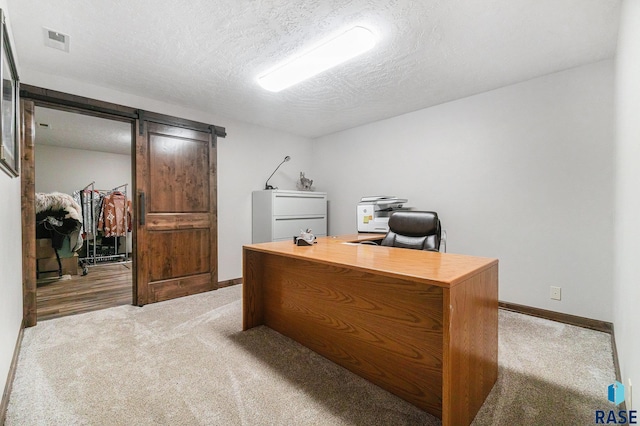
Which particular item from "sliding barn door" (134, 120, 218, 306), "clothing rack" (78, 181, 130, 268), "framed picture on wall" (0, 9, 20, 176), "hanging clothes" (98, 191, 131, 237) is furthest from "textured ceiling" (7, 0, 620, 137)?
"clothing rack" (78, 181, 130, 268)

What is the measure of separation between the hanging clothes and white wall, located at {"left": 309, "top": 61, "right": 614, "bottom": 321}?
5.52m

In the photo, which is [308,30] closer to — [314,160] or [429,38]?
[429,38]

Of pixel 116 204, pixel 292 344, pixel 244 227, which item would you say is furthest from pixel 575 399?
→ pixel 116 204

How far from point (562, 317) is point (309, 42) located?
3.25m

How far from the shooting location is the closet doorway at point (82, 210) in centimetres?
367

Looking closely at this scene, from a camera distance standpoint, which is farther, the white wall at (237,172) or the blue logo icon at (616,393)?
the white wall at (237,172)

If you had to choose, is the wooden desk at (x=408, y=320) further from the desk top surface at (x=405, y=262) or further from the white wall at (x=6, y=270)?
the white wall at (x=6, y=270)

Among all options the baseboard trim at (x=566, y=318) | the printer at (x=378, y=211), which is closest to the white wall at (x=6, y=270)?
the printer at (x=378, y=211)

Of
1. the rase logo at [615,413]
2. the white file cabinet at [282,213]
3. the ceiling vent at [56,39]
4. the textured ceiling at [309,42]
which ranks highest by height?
the ceiling vent at [56,39]

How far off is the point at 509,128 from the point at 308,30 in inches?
89.0

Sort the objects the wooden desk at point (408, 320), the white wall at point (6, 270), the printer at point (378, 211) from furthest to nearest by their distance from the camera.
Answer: the printer at point (378, 211) → the white wall at point (6, 270) → the wooden desk at point (408, 320)

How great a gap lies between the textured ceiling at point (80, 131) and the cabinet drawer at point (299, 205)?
2386 mm

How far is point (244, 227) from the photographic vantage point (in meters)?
4.21

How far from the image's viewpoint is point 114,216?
586 cm
